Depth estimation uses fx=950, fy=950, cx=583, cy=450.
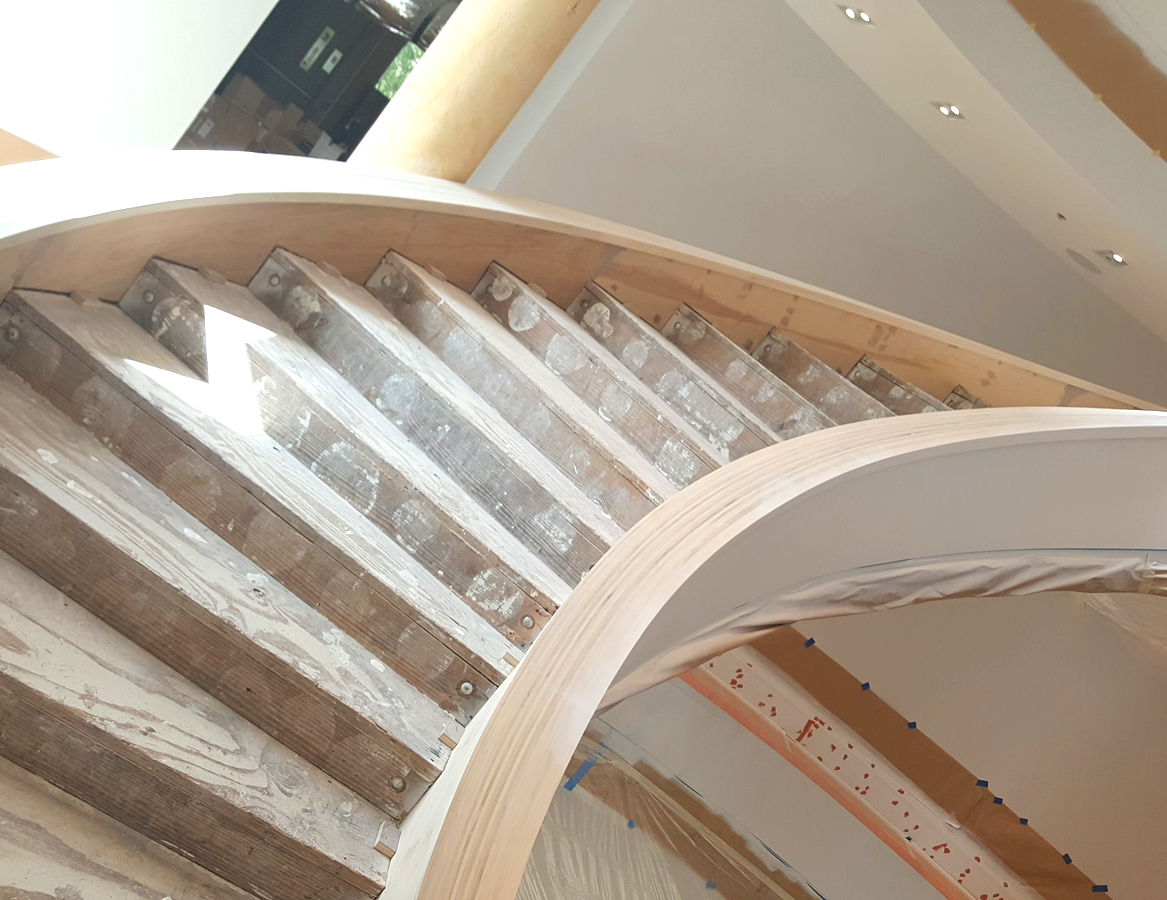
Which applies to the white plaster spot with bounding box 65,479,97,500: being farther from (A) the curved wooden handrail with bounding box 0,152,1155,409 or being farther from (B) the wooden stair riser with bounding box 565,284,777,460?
(B) the wooden stair riser with bounding box 565,284,777,460

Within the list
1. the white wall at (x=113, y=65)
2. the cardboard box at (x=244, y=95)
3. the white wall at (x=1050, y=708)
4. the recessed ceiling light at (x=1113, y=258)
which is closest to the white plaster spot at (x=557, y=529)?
the white wall at (x=113, y=65)

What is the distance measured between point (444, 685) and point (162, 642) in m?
0.39

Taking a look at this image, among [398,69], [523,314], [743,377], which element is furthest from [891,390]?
[398,69]

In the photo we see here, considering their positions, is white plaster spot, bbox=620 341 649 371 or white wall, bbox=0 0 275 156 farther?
white wall, bbox=0 0 275 156

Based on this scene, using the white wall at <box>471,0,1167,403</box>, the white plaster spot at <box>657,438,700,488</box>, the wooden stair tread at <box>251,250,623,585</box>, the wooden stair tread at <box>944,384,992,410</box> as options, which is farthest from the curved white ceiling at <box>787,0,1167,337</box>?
the wooden stair tread at <box>251,250,623,585</box>

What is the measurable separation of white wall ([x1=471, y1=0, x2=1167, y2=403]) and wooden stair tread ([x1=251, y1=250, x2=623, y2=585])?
245 centimetres

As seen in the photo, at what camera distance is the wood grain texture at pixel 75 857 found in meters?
0.98

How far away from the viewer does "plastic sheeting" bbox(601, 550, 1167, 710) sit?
1.79 m

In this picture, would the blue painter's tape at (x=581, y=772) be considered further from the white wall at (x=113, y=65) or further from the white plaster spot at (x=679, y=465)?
the white wall at (x=113, y=65)

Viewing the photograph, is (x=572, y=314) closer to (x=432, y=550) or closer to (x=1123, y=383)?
(x=432, y=550)

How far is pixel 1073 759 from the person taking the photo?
512cm

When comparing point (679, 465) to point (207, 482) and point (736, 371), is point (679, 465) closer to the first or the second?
point (736, 371)

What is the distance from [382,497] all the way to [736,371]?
1253 millimetres

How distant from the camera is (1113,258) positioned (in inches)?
161
